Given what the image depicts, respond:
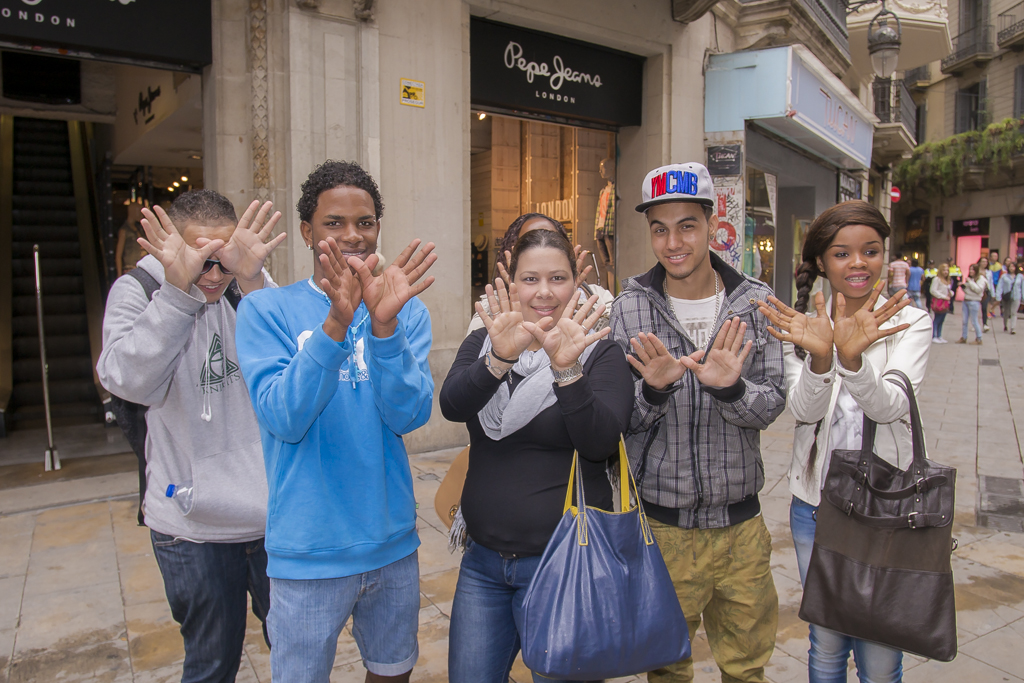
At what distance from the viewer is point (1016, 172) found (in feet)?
94.0

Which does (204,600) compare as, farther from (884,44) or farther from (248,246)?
(884,44)

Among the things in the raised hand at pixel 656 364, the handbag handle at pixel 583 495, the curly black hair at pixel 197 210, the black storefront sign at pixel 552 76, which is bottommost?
the handbag handle at pixel 583 495

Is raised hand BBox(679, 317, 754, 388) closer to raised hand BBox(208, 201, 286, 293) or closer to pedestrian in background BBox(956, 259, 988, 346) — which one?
raised hand BBox(208, 201, 286, 293)

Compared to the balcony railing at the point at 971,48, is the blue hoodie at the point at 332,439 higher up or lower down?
lower down

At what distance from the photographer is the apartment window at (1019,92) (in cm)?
2856

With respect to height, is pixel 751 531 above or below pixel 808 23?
below

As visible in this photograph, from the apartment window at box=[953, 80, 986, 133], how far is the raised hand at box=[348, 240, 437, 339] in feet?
123

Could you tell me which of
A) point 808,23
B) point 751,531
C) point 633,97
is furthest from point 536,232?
point 808,23

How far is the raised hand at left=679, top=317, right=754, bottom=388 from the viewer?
2.16m

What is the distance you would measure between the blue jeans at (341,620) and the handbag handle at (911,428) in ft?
5.06

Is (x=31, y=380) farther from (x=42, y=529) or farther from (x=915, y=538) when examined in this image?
(x=915, y=538)

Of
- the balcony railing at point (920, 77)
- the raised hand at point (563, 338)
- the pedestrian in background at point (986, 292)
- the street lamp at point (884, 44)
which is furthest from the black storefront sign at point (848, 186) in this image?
the balcony railing at point (920, 77)

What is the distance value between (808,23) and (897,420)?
10858 millimetres

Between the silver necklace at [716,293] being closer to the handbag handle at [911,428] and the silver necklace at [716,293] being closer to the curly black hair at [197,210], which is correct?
the handbag handle at [911,428]
